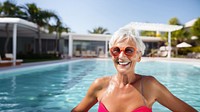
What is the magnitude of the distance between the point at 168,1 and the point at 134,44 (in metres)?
27.3

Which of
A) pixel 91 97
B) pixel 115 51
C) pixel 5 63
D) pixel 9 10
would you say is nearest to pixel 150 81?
pixel 115 51

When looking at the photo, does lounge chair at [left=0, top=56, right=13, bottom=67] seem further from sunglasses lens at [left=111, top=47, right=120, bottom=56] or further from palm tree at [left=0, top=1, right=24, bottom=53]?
sunglasses lens at [left=111, top=47, right=120, bottom=56]

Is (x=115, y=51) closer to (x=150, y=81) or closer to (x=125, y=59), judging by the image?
(x=125, y=59)

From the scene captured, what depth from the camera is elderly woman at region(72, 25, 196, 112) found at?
4.40 feet

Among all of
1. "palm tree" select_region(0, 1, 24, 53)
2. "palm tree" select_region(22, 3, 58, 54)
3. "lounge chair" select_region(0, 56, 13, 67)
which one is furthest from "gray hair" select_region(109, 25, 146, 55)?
"palm tree" select_region(22, 3, 58, 54)

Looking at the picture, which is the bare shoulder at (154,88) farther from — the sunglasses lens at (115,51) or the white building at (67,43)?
the white building at (67,43)

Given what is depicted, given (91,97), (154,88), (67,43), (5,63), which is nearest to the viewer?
(154,88)

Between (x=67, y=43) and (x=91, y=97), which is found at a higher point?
(x=67, y=43)

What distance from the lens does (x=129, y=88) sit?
1376 millimetres

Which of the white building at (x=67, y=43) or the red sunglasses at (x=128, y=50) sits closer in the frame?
the red sunglasses at (x=128, y=50)

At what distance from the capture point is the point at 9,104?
478cm

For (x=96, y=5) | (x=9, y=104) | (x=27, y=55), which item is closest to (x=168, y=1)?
(x=96, y=5)

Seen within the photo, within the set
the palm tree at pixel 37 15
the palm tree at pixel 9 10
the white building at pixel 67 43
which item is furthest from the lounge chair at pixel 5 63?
the white building at pixel 67 43

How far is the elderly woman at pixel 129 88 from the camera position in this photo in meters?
1.34
